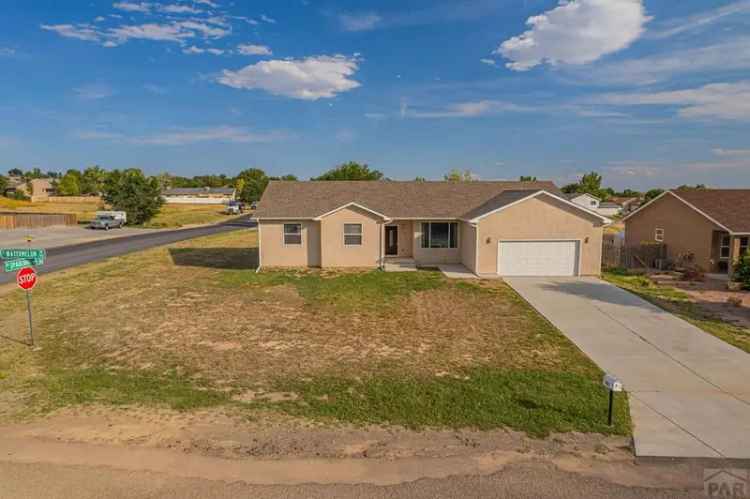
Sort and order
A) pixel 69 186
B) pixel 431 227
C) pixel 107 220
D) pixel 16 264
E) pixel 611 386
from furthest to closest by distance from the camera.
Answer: pixel 69 186 → pixel 107 220 → pixel 431 227 → pixel 16 264 → pixel 611 386

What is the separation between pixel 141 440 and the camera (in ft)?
22.8

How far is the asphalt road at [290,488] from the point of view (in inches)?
225

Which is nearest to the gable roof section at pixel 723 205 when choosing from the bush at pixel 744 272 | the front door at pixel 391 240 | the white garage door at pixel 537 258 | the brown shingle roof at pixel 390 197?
the bush at pixel 744 272

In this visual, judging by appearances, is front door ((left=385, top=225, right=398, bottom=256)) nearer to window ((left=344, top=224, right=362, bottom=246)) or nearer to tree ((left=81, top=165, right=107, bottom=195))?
window ((left=344, top=224, right=362, bottom=246))

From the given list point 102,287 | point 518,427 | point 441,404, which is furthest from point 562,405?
point 102,287

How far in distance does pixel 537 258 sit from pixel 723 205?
35.8 ft

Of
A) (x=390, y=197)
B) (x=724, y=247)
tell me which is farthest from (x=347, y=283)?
(x=724, y=247)

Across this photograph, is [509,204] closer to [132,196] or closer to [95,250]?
[95,250]

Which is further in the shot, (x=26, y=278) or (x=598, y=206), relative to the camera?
(x=598, y=206)

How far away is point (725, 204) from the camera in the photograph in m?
22.7

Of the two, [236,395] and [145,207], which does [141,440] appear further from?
[145,207]

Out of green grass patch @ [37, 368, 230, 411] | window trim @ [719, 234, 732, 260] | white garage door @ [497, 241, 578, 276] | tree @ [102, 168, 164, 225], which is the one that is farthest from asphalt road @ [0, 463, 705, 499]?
tree @ [102, 168, 164, 225]

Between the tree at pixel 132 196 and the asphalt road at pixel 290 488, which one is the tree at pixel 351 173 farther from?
the asphalt road at pixel 290 488

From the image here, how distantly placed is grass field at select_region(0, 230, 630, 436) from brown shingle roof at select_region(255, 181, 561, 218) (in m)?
5.69
